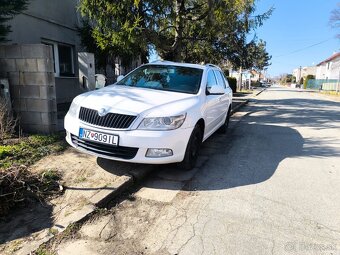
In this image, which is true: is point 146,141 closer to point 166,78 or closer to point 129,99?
point 129,99

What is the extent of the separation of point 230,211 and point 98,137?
6.67 feet

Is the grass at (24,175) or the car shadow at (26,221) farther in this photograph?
the grass at (24,175)

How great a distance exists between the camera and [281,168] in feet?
17.7

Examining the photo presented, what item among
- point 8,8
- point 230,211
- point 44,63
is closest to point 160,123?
point 230,211

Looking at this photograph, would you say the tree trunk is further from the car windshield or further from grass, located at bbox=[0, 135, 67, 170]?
grass, located at bbox=[0, 135, 67, 170]

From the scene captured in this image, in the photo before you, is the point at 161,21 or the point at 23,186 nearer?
the point at 23,186

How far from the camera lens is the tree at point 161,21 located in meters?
8.61

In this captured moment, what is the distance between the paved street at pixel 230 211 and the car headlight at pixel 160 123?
871mm

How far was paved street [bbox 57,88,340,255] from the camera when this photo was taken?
2980mm

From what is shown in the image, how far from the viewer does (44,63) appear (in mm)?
5930

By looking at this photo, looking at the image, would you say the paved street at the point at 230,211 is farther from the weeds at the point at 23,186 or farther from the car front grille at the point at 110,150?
the weeds at the point at 23,186

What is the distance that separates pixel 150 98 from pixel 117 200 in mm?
1680

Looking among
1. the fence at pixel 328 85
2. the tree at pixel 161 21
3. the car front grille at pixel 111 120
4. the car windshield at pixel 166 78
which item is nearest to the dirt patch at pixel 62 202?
the car front grille at pixel 111 120

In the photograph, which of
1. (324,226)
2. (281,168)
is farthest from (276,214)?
(281,168)
